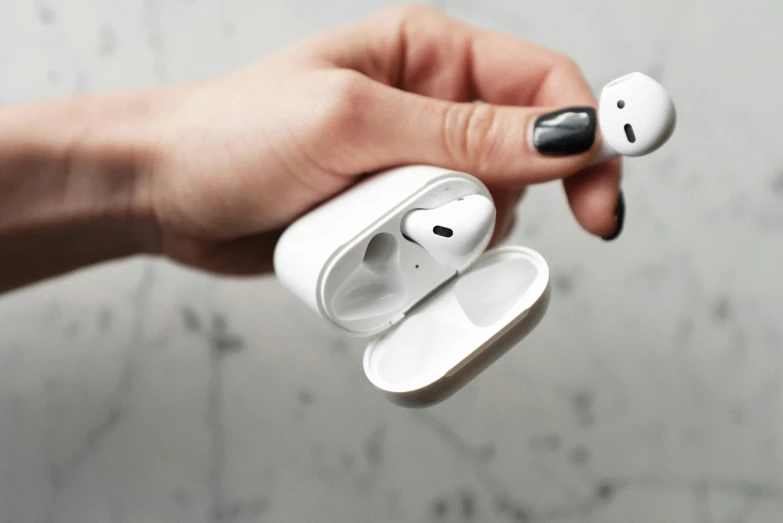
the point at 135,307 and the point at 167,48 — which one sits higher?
the point at 167,48

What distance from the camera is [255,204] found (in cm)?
62

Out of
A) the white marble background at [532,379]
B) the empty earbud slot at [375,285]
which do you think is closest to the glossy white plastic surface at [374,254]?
the empty earbud slot at [375,285]

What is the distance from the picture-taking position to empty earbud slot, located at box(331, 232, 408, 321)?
1.72ft

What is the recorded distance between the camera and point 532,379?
74 centimetres

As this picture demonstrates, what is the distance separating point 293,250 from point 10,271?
13.3 inches

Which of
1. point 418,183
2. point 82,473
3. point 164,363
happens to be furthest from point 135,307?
point 418,183

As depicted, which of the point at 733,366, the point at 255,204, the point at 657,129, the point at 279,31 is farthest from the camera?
the point at 279,31

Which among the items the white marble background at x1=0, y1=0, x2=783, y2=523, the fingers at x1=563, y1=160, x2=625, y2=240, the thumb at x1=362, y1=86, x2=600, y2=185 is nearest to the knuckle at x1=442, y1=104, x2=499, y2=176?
the thumb at x1=362, y1=86, x2=600, y2=185

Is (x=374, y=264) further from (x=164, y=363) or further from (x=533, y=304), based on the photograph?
(x=164, y=363)

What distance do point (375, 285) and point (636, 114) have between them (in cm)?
22

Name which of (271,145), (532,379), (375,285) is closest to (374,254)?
(375,285)

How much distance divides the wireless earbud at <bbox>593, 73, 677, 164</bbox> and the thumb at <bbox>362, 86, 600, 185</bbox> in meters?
0.03

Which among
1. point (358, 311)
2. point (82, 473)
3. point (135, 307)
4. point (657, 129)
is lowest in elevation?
point (82, 473)

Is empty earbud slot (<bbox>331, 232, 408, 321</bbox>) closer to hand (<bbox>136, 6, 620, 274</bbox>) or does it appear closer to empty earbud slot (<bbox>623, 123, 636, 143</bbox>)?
hand (<bbox>136, 6, 620, 274</bbox>)
